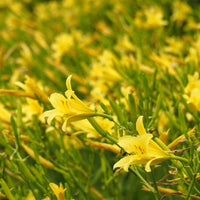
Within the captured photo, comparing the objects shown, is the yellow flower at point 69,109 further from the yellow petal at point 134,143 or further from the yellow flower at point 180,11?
the yellow flower at point 180,11

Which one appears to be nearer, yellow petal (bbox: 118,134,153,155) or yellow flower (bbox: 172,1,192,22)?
yellow petal (bbox: 118,134,153,155)

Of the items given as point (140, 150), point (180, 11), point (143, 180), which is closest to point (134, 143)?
point (140, 150)

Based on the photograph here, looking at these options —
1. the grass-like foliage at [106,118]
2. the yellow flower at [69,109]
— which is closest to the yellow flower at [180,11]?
the grass-like foliage at [106,118]


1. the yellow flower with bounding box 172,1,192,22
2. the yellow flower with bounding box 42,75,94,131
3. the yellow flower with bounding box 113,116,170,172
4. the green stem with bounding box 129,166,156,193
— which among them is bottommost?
the green stem with bounding box 129,166,156,193

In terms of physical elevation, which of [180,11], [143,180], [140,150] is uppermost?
[180,11]

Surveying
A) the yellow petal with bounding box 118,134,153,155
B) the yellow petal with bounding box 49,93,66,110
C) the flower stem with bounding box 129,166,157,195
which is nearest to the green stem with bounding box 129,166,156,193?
the flower stem with bounding box 129,166,157,195

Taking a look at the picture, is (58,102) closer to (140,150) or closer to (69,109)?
(69,109)

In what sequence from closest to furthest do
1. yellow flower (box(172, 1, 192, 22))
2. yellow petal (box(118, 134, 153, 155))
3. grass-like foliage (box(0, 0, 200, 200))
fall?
yellow petal (box(118, 134, 153, 155)) < grass-like foliage (box(0, 0, 200, 200)) < yellow flower (box(172, 1, 192, 22))

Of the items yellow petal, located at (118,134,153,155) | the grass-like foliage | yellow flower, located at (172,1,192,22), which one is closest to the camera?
yellow petal, located at (118,134,153,155)

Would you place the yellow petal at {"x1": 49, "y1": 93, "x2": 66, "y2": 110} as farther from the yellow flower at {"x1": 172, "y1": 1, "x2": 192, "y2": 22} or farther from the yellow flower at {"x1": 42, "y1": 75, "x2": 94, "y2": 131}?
the yellow flower at {"x1": 172, "y1": 1, "x2": 192, "y2": 22}

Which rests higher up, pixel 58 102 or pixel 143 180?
pixel 58 102
